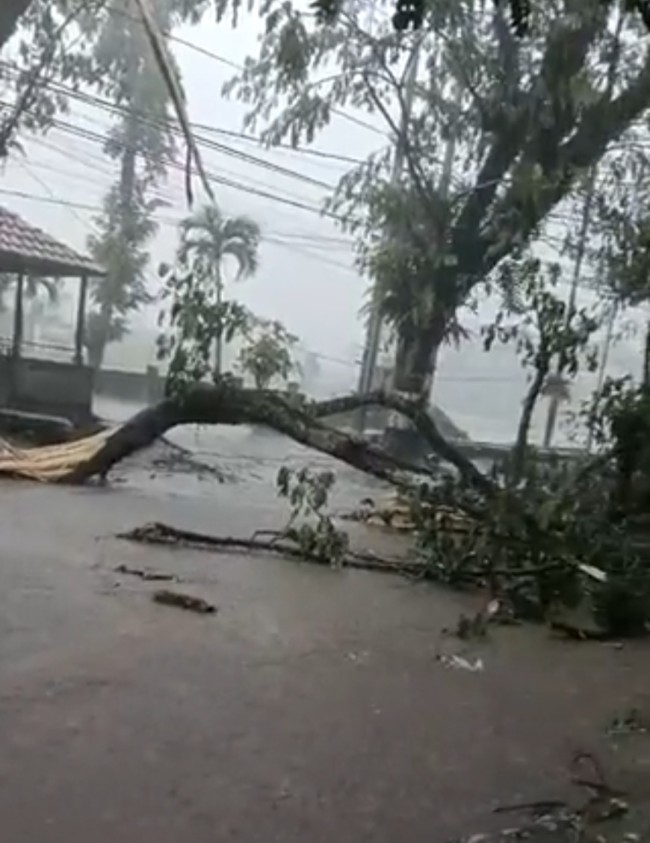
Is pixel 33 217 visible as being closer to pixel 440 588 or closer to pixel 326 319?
pixel 326 319

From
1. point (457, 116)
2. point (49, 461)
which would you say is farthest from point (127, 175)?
point (49, 461)

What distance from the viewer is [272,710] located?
14.4ft

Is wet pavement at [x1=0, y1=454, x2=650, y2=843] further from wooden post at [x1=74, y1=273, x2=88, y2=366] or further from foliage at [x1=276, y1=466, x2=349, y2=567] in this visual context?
wooden post at [x1=74, y1=273, x2=88, y2=366]

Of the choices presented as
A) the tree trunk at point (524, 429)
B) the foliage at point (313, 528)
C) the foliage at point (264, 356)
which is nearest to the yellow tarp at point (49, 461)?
the foliage at point (264, 356)

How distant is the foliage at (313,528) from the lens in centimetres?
805

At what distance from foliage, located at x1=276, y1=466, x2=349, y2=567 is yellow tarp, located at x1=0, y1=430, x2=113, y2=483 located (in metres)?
2.92

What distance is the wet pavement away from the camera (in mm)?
3291

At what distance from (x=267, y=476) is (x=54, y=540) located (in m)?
6.24

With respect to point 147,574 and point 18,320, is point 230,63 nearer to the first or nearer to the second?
point 18,320

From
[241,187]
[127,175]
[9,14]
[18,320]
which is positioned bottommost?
[18,320]

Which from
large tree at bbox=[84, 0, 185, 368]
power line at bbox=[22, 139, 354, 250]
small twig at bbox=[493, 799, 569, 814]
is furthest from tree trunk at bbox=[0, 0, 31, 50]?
large tree at bbox=[84, 0, 185, 368]

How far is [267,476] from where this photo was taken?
1415cm

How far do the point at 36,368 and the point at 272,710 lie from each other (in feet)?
46.6

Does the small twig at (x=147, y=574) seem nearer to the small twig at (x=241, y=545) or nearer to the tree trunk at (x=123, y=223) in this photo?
the small twig at (x=241, y=545)
